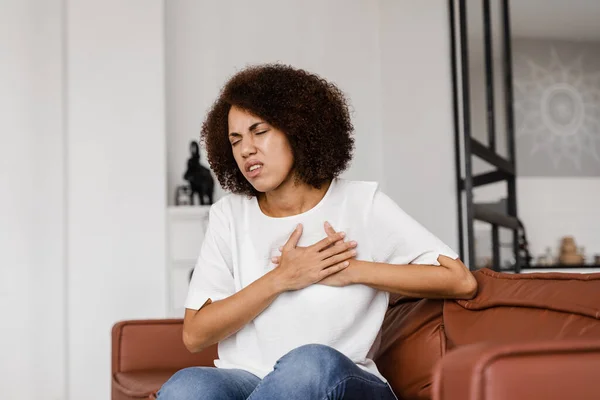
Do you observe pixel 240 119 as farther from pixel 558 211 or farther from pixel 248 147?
pixel 558 211

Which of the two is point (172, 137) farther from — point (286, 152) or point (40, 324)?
point (286, 152)

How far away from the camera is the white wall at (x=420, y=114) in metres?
4.80

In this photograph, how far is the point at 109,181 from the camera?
4621 mm

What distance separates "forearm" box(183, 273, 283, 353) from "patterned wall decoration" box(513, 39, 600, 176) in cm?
406

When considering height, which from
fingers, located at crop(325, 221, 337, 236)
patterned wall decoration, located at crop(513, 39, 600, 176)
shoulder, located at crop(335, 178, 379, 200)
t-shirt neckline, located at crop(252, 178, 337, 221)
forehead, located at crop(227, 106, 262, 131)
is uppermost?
patterned wall decoration, located at crop(513, 39, 600, 176)

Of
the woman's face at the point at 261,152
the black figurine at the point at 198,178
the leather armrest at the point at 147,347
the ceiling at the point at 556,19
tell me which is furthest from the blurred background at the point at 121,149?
the woman's face at the point at 261,152

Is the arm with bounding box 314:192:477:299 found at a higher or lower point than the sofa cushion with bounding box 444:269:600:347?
higher

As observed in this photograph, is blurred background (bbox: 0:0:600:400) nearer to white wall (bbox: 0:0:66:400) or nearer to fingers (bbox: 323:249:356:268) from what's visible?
white wall (bbox: 0:0:66:400)

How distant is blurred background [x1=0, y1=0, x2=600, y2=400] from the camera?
15.0 ft

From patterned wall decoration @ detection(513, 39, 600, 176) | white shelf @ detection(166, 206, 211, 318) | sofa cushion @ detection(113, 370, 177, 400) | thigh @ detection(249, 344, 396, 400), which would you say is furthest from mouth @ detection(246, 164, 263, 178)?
patterned wall decoration @ detection(513, 39, 600, 176)

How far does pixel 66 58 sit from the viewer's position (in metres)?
4.70

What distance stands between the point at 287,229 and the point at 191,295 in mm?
276

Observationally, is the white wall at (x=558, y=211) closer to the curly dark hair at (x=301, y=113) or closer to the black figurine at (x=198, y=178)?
the black figurine at (x=198, y=178)

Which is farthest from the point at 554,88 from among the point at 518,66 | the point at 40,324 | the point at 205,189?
the point at 40,324
